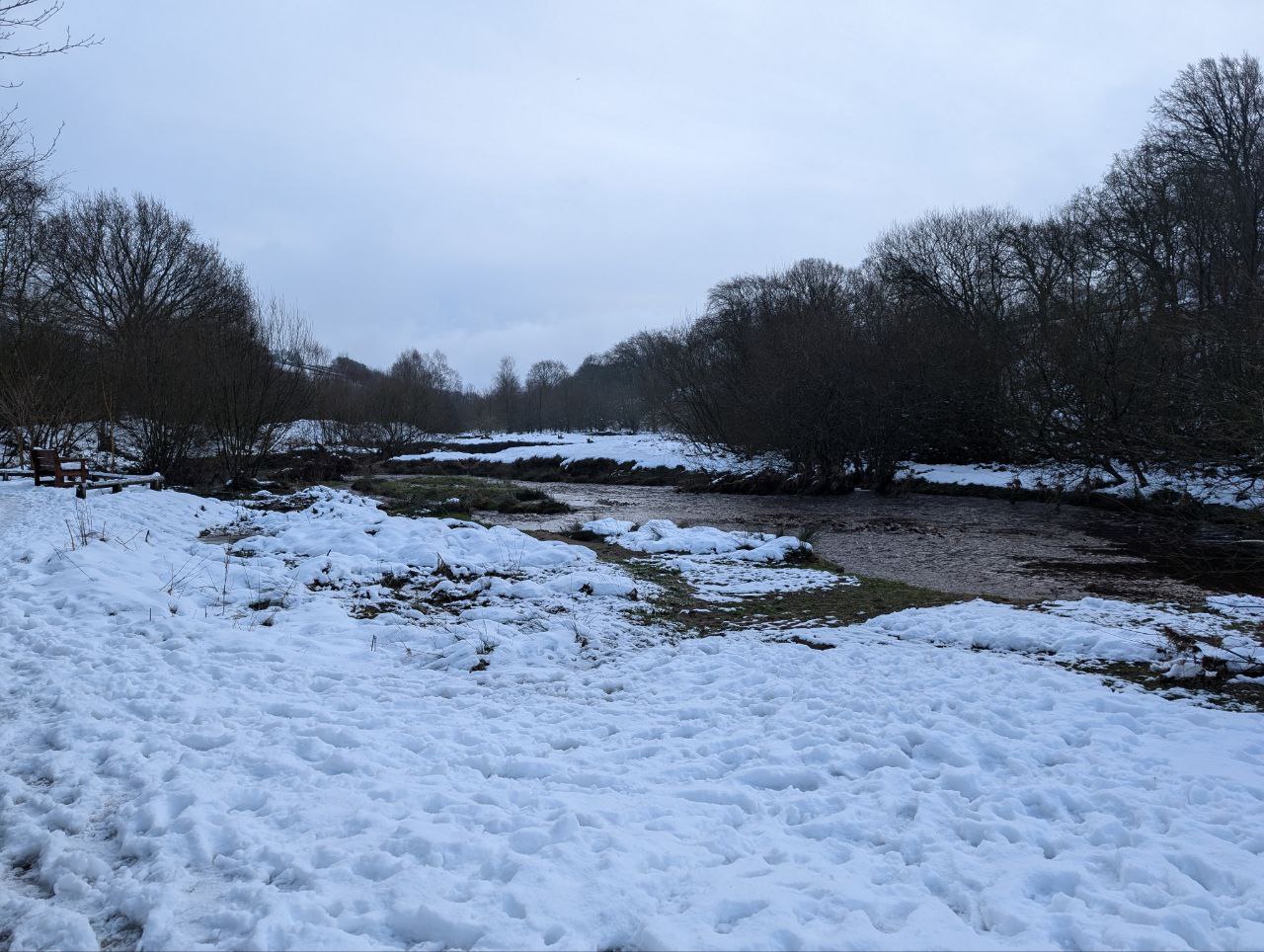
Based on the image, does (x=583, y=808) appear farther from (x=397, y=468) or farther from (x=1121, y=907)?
(x=397, y=468)

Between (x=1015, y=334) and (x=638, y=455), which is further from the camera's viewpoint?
(x=638, y=455)

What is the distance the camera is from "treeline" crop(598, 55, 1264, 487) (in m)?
22.1

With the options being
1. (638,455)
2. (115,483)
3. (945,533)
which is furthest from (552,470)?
(115,483)

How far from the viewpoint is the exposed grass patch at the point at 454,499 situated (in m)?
18.4

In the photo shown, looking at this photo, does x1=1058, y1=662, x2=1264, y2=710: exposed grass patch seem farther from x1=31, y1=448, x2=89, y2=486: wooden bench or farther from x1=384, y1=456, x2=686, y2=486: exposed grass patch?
x1=384, y1=456, x2=686, y2=486: exposed grass patch

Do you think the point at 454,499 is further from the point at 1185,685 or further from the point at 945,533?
the point at 1185,685

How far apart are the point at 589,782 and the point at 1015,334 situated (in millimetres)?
28373

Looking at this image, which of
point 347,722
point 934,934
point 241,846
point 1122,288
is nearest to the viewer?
point 934,934

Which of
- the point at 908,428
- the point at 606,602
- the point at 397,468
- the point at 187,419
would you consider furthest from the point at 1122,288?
the point at 397,468

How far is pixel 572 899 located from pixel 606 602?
19.6 ft

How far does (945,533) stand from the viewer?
1725cm

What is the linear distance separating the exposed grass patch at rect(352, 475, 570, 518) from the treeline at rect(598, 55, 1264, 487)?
1043cm

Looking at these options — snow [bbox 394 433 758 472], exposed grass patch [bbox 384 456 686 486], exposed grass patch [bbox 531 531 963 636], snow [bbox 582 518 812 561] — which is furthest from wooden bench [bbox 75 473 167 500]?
snow [bbox 394 433 758 472]

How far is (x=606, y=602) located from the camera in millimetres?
9164
